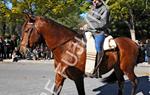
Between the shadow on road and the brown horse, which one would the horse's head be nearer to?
the brown horse

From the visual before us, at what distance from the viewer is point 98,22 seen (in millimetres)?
8984

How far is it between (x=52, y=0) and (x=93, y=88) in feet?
73.4

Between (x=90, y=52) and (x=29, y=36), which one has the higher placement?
(x=29, y=36)

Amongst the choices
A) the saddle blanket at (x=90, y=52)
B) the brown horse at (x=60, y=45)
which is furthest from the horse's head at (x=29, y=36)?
the saddle blanket at (x=90, y=52)

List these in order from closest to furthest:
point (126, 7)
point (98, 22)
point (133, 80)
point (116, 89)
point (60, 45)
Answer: point (60, 45) < point (98, 22) < point (133, 80) < point (116, 89) < point (126, 7)

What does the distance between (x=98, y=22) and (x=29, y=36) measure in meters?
1.68

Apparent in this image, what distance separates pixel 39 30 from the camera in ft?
28.3

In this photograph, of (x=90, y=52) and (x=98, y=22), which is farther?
(x=98, y=22)

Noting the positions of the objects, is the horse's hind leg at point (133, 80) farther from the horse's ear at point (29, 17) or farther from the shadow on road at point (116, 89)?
the horse's ear at point (29, 17)

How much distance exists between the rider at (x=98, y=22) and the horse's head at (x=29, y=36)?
1329mm

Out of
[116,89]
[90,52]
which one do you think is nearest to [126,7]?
[116,89]

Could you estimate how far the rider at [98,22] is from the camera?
8.98 m

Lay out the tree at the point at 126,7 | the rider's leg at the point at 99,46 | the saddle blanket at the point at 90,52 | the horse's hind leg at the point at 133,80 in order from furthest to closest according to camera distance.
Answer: the tree at the point at 126,7 → the horse's hind leg at the point at 133,80 → the rider's leg at the point at 99,46 → the saddle blanket at the point at 90,52

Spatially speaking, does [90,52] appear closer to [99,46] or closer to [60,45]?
[99,46]
